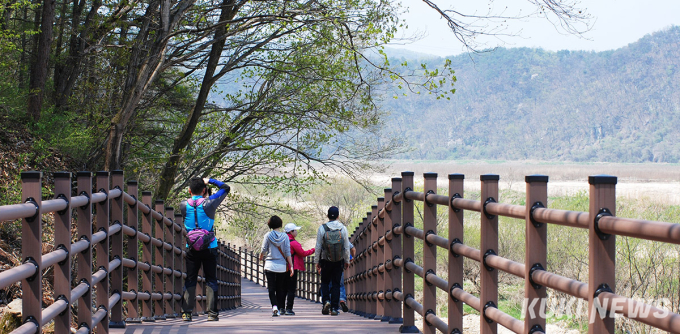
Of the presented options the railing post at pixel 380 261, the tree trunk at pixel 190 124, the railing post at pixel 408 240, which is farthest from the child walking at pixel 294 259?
the tree trunk at pixel 190 124

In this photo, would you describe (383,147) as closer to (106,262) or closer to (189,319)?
(189,319)

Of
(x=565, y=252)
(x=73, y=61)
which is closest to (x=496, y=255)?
(x=73, y=61)

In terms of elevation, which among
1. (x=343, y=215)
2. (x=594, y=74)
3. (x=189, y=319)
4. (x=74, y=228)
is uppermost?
(x=594, y=74)

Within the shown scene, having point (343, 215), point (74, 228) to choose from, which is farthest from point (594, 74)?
point (74, 228)

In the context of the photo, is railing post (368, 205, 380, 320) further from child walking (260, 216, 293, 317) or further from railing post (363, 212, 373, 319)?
child walking (260, 216, 293, 317)

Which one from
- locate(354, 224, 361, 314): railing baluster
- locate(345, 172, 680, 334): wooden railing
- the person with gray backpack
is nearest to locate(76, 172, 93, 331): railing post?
locate(345, 172, 680, 334): wooden railing

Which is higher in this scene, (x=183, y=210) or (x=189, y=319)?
(x=183, y=210)

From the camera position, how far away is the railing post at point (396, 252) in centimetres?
592

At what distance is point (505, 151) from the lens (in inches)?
6703

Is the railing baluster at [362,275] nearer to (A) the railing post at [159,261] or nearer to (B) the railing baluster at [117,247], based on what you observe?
(A) the railing post at [159,261]

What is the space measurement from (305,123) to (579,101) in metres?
173

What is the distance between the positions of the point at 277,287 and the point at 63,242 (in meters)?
5.21

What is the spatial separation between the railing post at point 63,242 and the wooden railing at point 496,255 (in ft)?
7.37

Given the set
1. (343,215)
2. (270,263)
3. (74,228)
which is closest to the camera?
(270,263)
